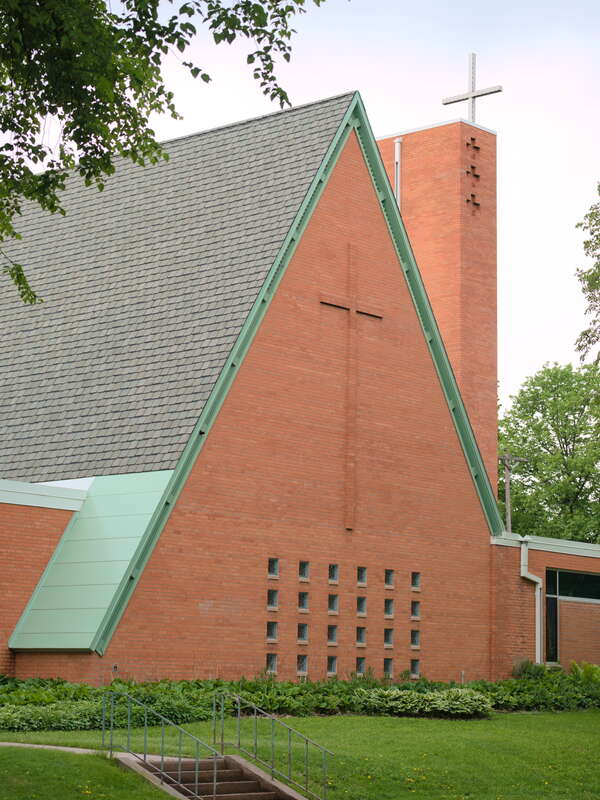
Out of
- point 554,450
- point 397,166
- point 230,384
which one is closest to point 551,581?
point 230,384

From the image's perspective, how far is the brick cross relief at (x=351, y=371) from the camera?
27.8 meters

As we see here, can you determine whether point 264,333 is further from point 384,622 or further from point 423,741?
point 423,741

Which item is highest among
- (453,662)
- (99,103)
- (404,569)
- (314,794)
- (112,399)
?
(99,103)

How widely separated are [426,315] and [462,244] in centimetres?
814

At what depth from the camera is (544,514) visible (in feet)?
202

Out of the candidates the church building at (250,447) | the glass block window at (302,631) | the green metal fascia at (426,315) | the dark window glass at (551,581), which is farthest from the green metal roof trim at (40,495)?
the dark window glass at (551,581)

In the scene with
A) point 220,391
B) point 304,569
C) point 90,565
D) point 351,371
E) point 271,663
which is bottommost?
point 271,663

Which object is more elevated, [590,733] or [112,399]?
[112,399]

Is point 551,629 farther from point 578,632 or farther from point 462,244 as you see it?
point 462,244

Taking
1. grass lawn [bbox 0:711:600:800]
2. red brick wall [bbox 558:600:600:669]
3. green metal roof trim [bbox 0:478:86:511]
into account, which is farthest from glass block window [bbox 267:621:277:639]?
red brick wall [bbox 558:600:600:669]

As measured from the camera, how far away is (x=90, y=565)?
79.9 ft

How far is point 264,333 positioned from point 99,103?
32.4 ft

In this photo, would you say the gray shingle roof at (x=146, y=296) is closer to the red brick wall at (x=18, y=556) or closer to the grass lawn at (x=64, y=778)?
the red brick wall at (x=18, y=556)

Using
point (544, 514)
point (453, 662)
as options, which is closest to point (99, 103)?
point (453, 662)
